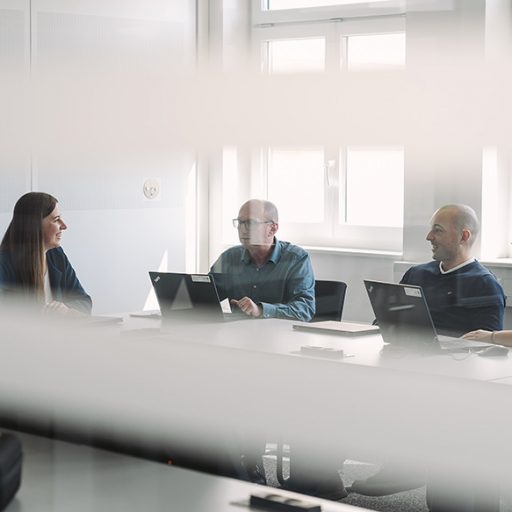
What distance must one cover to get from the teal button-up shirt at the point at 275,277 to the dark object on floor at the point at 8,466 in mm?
209

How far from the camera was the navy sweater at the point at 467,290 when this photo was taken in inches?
34.0

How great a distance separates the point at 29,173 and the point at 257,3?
0.22m

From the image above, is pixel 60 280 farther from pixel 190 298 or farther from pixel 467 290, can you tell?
pixel 467 290

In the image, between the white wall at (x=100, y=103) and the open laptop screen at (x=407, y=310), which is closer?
the white wall at (x=100, y=103)

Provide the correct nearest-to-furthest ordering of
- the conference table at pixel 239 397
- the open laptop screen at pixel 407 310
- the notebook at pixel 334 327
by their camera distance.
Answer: the conference table at pixel 239 397 → the open laptop screen at pixel 407 310 → the notebook at pixel 334 327

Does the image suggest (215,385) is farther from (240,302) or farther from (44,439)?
(240,302)

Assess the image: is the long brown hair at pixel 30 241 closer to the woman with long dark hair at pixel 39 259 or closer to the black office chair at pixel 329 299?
the woman with long dark hair at pixel 39 259

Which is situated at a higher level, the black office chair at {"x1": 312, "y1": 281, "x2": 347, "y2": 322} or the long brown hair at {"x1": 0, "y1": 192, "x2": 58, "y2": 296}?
the long brown hair at {"x1": 0, "y1": 192, "x2": 58, "y2": 296}

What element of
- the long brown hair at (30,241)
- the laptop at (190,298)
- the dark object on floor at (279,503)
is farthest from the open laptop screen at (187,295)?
the dark object on floor at (279,503)

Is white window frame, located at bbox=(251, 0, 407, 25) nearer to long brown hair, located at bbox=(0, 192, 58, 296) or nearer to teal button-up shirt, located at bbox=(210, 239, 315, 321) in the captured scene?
teal button-up shirt, located at bbox=(210, 239, 315, 321)

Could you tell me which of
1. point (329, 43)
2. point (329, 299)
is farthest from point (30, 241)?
point (329, 43)

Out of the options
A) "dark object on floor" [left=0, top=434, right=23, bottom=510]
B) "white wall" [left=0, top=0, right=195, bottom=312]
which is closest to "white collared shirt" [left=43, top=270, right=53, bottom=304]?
"white wall" [left=0, top=0, right=195, bottom=312]

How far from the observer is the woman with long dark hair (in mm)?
920

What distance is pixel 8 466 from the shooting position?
0.61 m
